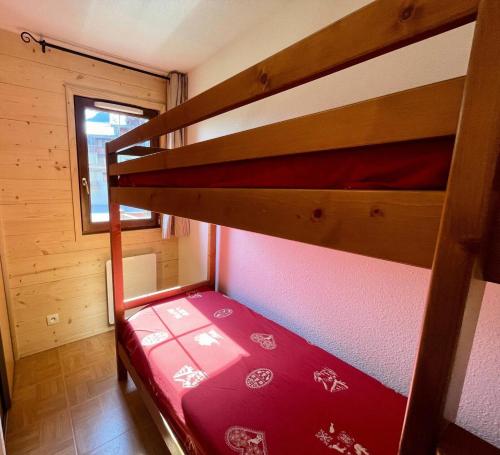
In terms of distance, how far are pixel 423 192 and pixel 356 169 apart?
123 millimetres

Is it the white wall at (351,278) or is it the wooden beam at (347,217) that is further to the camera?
the white wall at (351,278)

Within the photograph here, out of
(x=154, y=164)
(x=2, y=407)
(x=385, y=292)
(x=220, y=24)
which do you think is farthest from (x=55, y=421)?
(x=220, y=24)

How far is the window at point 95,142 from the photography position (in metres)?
2.00

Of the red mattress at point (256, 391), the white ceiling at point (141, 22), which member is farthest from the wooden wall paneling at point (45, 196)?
the red mattress at point (256, 391)

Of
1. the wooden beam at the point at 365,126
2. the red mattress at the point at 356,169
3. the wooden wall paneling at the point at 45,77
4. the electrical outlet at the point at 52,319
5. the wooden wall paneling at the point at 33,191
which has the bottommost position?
the electrical outlet at the point at 52,319

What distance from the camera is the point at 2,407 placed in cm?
143

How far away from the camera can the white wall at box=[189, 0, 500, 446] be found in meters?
0.91

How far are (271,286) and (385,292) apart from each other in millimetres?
734

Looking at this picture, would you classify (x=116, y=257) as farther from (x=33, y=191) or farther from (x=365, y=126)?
(x=365, y=126)

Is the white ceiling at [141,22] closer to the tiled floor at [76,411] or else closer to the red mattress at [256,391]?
the red mattress at [256,391]

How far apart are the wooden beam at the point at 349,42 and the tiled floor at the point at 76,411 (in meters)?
1.70

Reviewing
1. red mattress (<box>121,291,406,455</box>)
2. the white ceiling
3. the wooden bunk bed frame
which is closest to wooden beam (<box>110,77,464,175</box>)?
the wooden bunk bed frame

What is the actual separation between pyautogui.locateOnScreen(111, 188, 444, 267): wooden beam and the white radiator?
6.12ft

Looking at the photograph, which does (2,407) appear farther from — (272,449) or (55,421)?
(272,449)
